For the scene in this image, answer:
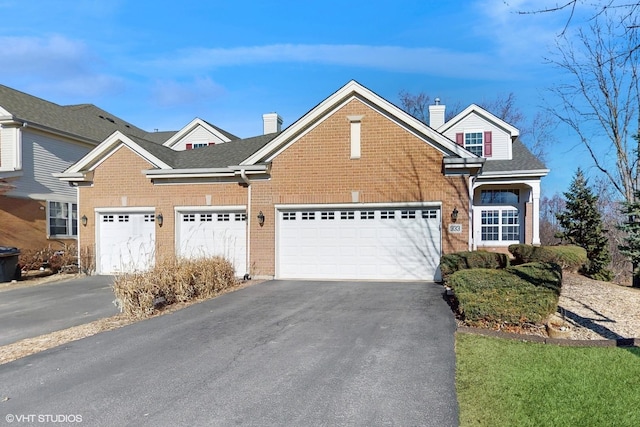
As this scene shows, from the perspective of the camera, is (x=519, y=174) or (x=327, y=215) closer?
(x=327, y=215)

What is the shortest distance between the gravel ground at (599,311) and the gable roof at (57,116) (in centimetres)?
1751

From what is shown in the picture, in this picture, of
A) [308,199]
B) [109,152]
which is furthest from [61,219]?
[308,199]

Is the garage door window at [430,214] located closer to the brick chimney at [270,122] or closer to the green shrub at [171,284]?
the green shrub at [171,284]

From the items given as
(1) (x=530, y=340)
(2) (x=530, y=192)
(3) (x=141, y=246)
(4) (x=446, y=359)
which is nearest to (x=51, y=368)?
(4) (x=446, y=359)

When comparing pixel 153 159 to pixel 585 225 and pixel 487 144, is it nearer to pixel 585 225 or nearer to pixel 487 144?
pixel 487 144

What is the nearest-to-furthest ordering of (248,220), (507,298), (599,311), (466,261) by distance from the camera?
(507,298), (599,311), (466,261), (248,220)

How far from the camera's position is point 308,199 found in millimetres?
14031

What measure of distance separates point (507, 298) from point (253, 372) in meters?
4.47

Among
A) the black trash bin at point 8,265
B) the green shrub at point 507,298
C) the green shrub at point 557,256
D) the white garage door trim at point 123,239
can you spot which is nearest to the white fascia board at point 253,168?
the white garage door trim at point 123,239

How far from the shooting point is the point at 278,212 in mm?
14406

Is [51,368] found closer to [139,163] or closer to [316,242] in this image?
[316,242]

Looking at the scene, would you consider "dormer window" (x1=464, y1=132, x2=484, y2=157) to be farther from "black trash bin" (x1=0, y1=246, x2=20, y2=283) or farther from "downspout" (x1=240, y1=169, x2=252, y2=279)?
"black trash bin" (x1=0, y1=246, x2=20, y2=283)

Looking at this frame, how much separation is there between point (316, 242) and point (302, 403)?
975 centimetres

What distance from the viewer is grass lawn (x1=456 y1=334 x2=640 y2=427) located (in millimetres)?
4066
